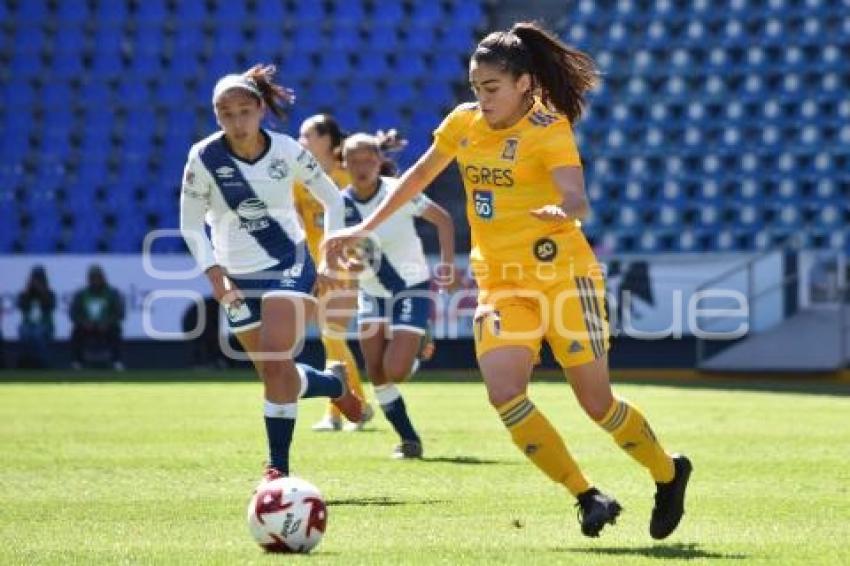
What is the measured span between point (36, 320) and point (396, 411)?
15.0m

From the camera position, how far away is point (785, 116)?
94.7 ft

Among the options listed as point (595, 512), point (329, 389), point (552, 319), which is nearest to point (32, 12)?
point (329, 389)

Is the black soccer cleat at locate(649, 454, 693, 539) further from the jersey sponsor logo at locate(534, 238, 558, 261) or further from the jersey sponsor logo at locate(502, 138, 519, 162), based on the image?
the jersey sponsor logo at locate(502, 138, 519, 162)

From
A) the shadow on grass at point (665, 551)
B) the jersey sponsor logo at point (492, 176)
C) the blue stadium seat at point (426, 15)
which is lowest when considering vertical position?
the shadow on grass at point (665, 551)

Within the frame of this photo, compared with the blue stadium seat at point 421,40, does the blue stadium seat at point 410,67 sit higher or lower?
lower

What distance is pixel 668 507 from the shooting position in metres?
7.36

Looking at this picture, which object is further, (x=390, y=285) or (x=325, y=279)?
(x=390, y=285)

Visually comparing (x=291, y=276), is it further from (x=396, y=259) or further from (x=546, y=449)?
(x=396, y=259)

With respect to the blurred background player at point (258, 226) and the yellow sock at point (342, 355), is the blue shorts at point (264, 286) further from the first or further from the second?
the yellow sock at point (342, 355)

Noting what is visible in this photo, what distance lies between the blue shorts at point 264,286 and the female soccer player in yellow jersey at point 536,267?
2.01 meters

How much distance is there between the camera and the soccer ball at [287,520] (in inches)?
274

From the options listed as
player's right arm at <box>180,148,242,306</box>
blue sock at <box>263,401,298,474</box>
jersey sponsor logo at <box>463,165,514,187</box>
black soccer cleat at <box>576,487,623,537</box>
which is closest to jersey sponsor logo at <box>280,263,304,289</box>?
player's right arm at <box>180,148,242,306</box>

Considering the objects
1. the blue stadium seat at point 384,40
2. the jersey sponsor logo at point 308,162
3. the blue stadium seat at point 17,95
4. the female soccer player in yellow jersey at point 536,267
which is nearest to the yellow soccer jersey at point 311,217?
the jersey sponsor logo at point 308,162

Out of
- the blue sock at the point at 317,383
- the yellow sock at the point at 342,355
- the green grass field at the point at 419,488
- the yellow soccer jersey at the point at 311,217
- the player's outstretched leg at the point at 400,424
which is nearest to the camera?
the green grass field at the point at 419,488
